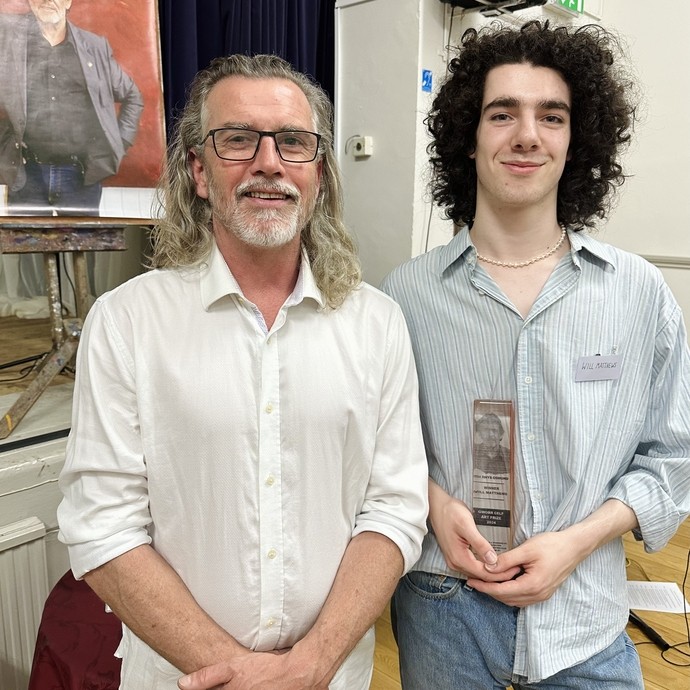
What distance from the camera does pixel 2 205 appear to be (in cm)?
163

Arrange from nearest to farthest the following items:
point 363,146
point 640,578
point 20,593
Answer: point 20,593, point 640,578, point 363,146

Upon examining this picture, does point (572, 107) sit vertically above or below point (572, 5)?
below

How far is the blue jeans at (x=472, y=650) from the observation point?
103 centimetres

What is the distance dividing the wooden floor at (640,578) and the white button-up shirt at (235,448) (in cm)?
126

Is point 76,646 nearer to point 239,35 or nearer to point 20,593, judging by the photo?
point 20,593

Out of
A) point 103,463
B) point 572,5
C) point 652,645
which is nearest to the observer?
point 103,463

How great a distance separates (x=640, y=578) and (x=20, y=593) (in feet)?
7.86

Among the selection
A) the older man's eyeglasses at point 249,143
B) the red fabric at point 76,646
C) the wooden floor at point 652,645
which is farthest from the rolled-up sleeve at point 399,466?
the wooden floor at point 652,645

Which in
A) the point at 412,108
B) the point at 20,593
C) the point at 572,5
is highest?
the point at 572,5

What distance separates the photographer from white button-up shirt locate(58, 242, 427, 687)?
3.14 ft

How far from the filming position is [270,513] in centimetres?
98

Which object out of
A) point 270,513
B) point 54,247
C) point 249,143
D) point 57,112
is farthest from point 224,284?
point 57,112

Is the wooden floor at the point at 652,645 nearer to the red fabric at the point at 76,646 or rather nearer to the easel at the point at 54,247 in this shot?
the red fabric at the point at 76,646

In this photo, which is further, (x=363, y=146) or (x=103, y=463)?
(x=363, y=146)
